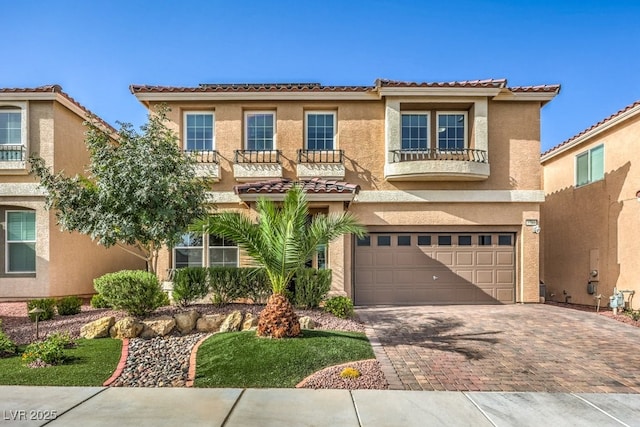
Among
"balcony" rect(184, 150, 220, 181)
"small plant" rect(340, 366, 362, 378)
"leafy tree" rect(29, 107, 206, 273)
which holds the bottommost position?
"small plant" rect(340, 366, 362, 378)

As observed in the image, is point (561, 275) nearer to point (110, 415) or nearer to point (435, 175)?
point (435, 175)

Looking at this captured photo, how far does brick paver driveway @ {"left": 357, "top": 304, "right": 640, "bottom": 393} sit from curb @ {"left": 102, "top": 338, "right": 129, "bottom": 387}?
13.9 ft

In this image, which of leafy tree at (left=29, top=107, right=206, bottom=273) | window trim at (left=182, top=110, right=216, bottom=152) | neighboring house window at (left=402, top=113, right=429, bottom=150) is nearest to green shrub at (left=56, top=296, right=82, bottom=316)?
leafy tree at (left=29, top=107, right=206, bottom=273)

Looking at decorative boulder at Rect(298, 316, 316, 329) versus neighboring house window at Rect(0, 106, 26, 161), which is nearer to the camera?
decorative boulder at Rect(298, 316, 316, 329)

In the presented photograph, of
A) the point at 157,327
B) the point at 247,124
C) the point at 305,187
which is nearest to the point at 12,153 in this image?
the point at 247,124

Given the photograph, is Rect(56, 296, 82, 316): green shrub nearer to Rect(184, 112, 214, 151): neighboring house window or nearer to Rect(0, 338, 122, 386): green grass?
Rect(0, 338, 122, 386): green grass

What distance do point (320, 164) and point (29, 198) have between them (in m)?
9.47

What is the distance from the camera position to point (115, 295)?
28.5 feet

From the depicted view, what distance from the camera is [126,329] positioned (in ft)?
26.1

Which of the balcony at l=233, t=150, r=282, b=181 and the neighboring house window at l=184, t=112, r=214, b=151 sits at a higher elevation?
the neighboring house window at l=184, t=112, r=214, b=151

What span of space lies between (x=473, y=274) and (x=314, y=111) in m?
7.78

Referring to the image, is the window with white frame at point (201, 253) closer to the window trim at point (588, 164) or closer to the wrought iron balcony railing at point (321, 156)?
the wrought iron balcony railing at point (321, 156)

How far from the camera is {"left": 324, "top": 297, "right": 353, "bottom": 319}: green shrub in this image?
31.9 feet

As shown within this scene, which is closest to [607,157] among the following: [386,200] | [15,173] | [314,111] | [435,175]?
[435,175]
